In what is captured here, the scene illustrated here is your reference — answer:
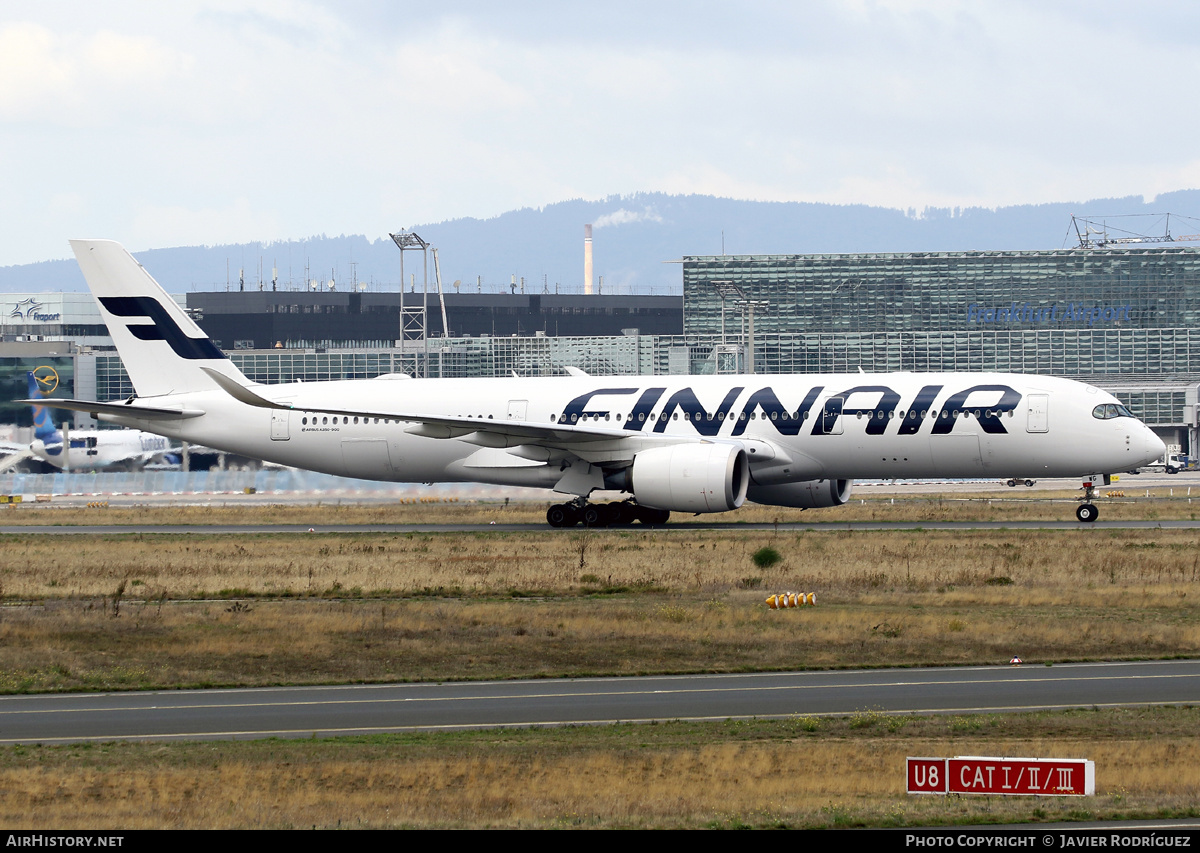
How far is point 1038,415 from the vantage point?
40562 mm

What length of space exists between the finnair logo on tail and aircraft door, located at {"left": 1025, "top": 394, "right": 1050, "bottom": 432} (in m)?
26.9

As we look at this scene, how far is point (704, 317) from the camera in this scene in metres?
198

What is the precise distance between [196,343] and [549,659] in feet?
99.4

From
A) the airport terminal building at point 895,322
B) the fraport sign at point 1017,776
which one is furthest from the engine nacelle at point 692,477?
the airport terminal building at point 895,322

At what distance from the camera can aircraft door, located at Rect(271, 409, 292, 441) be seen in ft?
155

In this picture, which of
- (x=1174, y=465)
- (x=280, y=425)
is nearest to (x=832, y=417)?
(x=280, y=425)

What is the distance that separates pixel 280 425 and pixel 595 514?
38.3ft

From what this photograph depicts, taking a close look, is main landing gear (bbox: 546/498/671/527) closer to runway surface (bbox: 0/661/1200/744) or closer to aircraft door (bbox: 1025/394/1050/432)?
aircraft door (bbox: 1025/394/1050/432)

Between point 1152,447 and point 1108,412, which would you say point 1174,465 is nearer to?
point 1152,447

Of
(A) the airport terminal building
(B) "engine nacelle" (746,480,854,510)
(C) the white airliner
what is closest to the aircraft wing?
(C) the white airliner

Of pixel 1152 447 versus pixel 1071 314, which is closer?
pixel 1152 447

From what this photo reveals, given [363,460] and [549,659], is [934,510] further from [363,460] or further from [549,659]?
[549,659]

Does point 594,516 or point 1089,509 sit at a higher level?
point 1089,509
